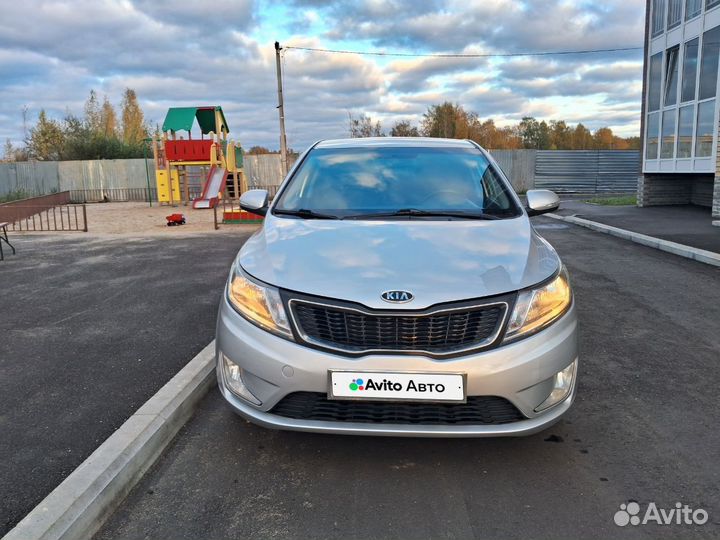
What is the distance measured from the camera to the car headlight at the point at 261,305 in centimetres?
281

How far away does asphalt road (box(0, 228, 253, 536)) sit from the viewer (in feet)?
10.3

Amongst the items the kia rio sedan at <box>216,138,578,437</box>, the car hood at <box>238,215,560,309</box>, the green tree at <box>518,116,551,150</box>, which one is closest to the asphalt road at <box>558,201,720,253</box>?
the car hood at <box>238,215,560,309</box>

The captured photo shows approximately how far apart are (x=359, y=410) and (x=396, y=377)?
249 mm

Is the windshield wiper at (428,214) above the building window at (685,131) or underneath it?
underneath

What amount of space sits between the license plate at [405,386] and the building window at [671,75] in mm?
17562

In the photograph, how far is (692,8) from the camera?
16.0 m

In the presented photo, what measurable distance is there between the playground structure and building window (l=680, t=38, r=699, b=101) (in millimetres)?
16301

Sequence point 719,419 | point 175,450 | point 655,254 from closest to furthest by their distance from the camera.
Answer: point 175,450, point 719,419, point 655,254

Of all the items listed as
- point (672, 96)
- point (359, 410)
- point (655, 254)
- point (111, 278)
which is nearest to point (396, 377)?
point (359, 410)

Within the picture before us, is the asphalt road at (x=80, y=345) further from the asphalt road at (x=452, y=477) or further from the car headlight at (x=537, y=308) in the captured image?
the car headlight at (x=537, y=308)

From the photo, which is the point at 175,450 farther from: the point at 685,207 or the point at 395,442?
the point at 685,207

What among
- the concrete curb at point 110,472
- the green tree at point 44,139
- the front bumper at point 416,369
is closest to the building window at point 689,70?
the front bumper at point 416,369

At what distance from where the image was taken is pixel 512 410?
275 cm

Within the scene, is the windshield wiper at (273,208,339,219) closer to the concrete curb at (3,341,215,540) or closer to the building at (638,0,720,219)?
the concrete curb at (3,341,215,540)
